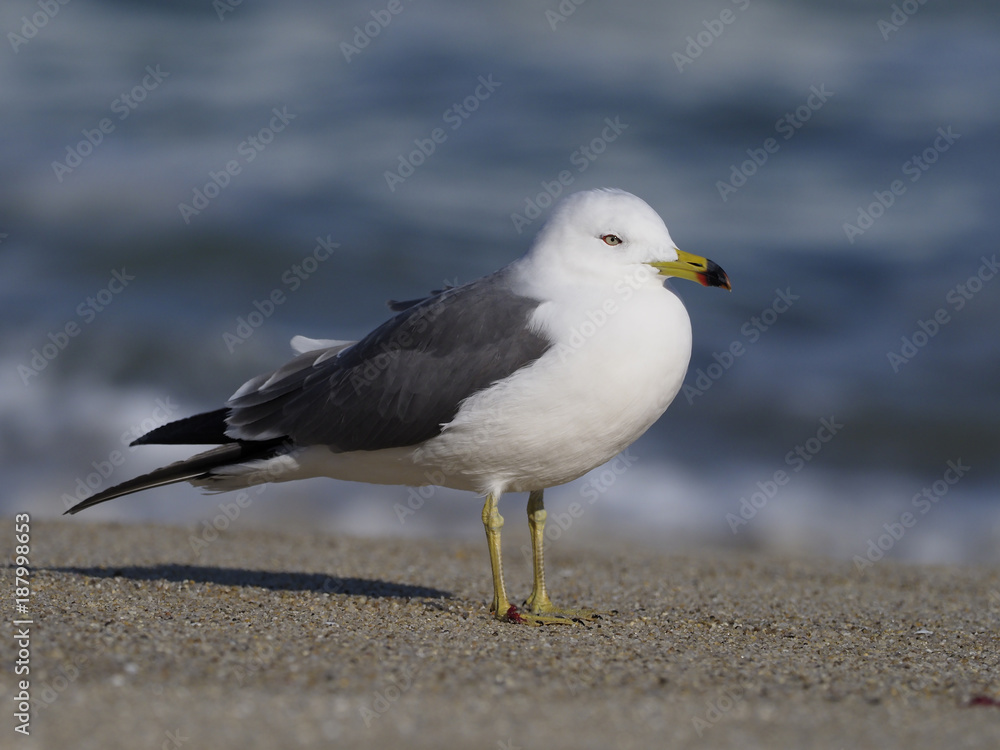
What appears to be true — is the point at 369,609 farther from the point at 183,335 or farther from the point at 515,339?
the point at 183,335

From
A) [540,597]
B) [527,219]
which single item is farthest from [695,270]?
[527,219]

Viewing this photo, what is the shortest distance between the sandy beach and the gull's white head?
5.30ft

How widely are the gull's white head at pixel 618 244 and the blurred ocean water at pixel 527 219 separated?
14.9 ft

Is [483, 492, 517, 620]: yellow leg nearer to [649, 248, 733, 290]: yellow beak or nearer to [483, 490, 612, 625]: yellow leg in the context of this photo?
[483, 490, 612, 625]: yellow leg

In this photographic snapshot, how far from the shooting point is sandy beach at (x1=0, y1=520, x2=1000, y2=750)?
3168 mm

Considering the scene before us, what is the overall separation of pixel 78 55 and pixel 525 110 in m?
7.90

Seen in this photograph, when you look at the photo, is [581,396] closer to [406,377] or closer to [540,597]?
[406,377]

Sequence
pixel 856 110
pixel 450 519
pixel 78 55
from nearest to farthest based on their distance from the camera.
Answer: pixel 450 519 → pixel 856 110 → pixel 78 55

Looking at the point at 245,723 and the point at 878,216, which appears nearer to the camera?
the point at 245,723

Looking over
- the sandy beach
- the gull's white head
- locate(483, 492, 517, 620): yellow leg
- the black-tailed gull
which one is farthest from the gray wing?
the sandy beach

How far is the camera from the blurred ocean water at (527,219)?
996 centimetres

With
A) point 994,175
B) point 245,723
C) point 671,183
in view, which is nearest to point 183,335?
point 671,183

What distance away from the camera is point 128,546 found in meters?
7.22

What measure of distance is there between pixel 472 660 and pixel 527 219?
38.4 feet
